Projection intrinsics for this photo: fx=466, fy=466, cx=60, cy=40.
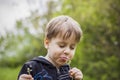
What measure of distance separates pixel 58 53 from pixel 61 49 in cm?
4

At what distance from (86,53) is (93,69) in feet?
2.67

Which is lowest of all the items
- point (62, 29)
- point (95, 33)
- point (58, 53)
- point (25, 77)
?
point (25, 77)

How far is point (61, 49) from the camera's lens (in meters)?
3.39

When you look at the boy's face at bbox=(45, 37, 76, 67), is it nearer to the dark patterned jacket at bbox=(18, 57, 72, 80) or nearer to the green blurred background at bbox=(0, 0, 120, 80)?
the dark patterned jacket at bbox=(18, 57, 72, 80)

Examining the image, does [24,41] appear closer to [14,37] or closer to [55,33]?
[14,37]

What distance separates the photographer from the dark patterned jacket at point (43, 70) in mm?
3290

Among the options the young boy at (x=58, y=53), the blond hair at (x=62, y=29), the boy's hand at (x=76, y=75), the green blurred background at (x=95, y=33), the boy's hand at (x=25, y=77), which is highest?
the green blurred background at (x=95, y=33)

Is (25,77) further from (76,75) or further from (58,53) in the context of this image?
(76,75)

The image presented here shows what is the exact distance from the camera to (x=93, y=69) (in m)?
21.1

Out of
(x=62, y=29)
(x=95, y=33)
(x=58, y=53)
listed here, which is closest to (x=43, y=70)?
(x=58, y=53)

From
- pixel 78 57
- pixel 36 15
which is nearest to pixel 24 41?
pixel 36 15

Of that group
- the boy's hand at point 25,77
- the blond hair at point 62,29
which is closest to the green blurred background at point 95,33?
the blond hair at point 62,29

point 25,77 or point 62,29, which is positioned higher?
point 62,29

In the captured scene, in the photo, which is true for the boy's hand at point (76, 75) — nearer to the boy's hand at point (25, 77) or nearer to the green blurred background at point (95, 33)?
the boy's hand at point (25, 77)
